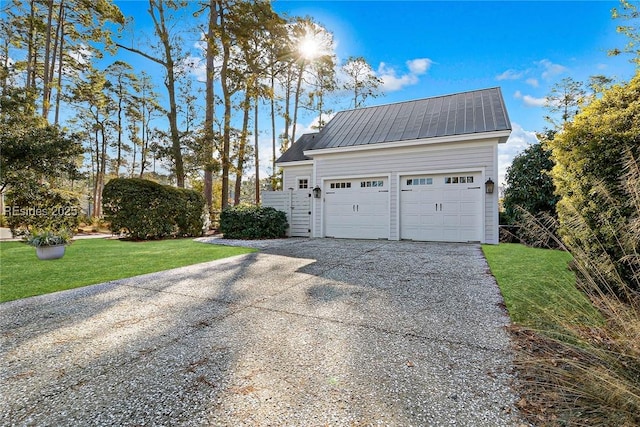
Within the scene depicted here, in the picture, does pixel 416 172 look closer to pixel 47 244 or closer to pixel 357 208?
pixel 357 208

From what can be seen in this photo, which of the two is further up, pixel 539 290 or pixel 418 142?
pixel 418 142

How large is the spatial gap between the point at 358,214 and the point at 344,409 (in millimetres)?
8205

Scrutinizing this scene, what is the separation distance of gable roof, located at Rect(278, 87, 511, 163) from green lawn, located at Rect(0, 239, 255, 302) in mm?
5358

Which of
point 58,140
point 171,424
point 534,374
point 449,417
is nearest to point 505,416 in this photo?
point 449,417

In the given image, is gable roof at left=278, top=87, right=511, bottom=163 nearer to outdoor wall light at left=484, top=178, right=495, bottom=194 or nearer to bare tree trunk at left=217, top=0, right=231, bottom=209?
outdoor wall light at left=484, top=178, right=495, bottom=194

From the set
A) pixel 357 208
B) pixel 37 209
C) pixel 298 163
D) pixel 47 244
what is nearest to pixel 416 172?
pixel 357 208

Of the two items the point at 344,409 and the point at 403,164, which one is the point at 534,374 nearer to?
the point at 344,409

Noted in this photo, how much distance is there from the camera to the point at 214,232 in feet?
42.5

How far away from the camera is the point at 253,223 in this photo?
9914 millimetres

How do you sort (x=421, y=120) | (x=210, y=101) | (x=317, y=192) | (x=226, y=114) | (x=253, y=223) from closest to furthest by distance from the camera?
(x=421, y=120)
(x=253, y=223)
(x=317, y=192)
(x=210, y=101)
(x=226, y=114)

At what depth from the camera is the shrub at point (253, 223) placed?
991cm

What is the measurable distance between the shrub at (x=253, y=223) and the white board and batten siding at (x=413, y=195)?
1.25 m

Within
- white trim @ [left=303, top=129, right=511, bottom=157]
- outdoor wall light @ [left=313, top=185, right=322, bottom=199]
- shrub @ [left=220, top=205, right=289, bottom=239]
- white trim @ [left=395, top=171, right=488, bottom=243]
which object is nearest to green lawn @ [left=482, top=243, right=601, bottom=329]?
white trim @ [left=395, top=171, right=488, bottom=243]

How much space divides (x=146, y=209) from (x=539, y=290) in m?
10.5
